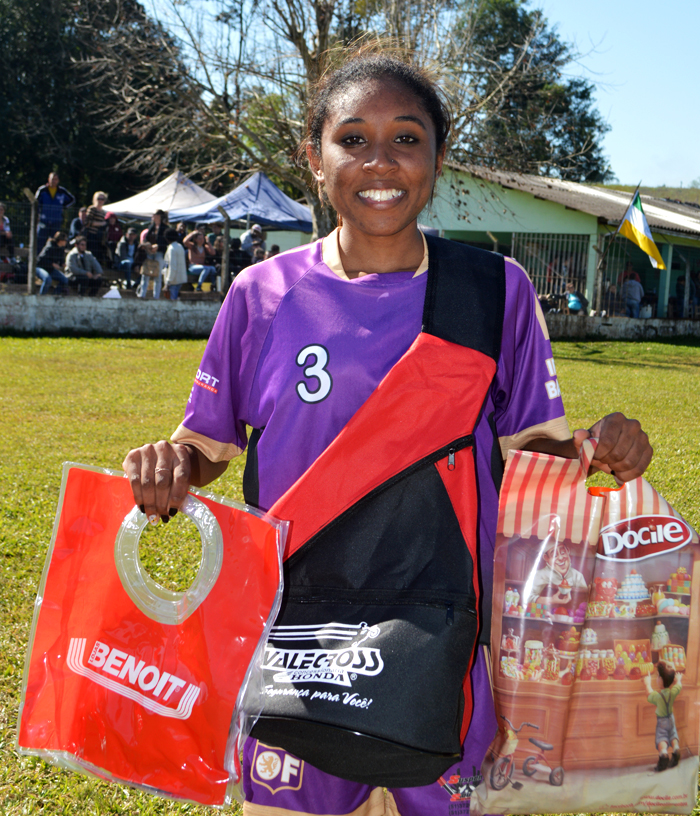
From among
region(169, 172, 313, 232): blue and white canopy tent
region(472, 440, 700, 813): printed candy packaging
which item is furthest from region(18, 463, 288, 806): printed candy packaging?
region(169, 172, 313, 232): blue and white canopy tent

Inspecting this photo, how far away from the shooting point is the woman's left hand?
163 cm

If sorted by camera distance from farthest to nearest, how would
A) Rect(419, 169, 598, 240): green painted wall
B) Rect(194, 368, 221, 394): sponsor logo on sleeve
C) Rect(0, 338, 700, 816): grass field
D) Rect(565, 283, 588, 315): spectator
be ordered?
1. Rect(419, 169, 598, 240): green painted wall
2. Rect(565, 283, 588, 315): spectator
3. Rect(0, 338, 700, 816): grass field
4. Rect(194, 368, 221, 394): sponsor logo on sleeve

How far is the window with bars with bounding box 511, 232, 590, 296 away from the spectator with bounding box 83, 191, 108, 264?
13095mm

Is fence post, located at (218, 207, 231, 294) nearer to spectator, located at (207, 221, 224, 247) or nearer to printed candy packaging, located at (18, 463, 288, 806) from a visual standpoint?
spectator, located at (207, 221, 224, 247)

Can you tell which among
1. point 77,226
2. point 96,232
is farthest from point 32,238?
point 96,232

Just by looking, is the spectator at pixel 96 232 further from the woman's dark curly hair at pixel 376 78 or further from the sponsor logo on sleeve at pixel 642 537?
the sponsor logo on sleeve at pixel 642 537

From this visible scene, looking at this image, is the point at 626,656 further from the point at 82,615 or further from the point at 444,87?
the point at 444,87

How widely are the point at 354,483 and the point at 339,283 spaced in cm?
45

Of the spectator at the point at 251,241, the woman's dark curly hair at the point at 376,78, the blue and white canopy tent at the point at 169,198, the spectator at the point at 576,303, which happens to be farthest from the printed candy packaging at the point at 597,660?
the spectator at the point at 576,303

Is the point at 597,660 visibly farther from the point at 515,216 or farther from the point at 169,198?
the point at 515,216

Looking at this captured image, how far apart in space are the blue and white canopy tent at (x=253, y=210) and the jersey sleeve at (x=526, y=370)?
731 inches

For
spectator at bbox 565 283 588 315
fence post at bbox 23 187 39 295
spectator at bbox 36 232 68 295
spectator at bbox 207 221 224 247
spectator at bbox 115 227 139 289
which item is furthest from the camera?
spectator at bbox 565 283 588 315

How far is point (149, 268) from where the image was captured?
16.6 m

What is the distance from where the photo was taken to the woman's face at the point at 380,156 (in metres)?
1.81
